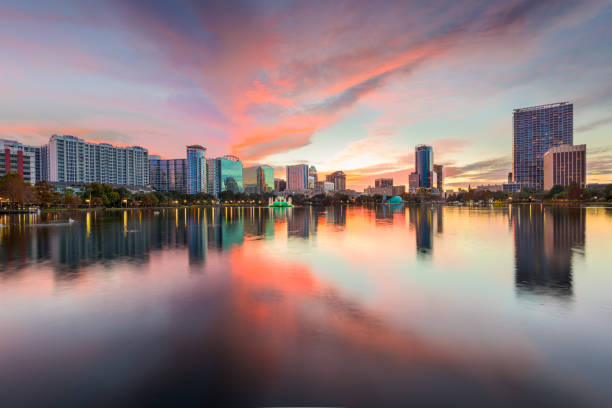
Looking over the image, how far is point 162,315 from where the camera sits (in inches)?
344

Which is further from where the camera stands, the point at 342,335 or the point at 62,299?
the point at 62,299

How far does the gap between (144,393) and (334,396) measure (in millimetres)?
3521

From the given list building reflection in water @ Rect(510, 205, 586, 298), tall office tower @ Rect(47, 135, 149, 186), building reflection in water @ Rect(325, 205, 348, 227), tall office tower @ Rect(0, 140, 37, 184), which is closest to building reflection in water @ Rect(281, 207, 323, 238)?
building reflection in water @ Rect(325, 205, 348, 227)

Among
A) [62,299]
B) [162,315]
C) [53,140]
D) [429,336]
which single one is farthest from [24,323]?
[53,140]

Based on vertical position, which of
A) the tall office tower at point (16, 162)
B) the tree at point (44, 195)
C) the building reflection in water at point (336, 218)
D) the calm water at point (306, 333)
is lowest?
the calm water at point (306, 333)

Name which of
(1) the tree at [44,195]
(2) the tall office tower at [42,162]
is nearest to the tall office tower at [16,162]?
(2) the tall office tower at [42,162]

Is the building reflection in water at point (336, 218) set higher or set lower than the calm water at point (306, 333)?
higher

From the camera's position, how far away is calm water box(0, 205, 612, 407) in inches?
213

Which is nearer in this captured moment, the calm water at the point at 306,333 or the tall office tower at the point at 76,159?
the calm water at the point at 306,333

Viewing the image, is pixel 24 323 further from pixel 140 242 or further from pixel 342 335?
pixel 140 242

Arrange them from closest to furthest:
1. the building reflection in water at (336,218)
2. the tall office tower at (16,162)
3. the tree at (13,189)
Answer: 1. the building reflection in water at (336,218)
2. the tree at (13,189)
3. the tall office tower at (16,162)

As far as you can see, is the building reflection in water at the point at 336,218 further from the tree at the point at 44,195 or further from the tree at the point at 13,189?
the tree at the point at 44,195

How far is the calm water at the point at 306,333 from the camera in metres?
5.40

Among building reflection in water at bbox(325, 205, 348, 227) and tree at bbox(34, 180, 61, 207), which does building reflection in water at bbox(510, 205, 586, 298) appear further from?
tree at bbox(34, 180, 61, 207)
